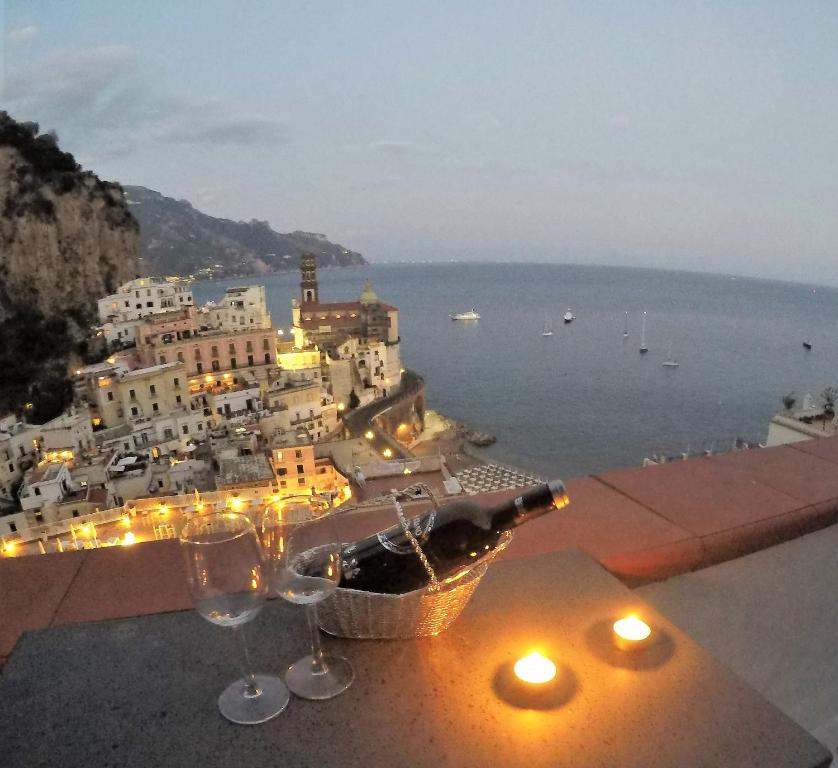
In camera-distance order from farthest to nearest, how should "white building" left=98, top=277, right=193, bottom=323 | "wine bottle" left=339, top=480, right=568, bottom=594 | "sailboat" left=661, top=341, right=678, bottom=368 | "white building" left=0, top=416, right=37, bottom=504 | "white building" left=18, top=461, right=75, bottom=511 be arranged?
"sailboat" left=661, top=341, right=678, bottom=368 < "white building" left=98, top=277, right=193, bottom=323 < "white building" left=0, top=416, right=37, bottom=504 < "white building" left=18, top=461, right=75, bottom=511 < "wine bottle" left=339, top=480, right=568, bottom=594

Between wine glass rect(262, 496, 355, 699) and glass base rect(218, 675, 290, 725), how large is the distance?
0.13 ft

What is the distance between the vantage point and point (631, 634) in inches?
32.2

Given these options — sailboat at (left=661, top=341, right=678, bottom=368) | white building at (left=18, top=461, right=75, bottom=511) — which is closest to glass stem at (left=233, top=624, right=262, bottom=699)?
white building at (left=18, top=461, right=75, bottom=511)

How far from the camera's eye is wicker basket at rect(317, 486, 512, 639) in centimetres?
81

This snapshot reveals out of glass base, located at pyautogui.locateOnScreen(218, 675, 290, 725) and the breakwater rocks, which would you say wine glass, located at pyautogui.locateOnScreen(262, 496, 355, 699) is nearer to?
glass base, located at pyautogui.locateOnScreen(218, 675, 290, 725)

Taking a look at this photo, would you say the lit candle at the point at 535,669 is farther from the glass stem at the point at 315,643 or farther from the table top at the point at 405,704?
the glass stem at the point at 315,643

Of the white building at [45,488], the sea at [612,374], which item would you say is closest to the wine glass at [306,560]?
the white building at [45,488]

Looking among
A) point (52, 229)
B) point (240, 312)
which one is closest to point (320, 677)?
point (240, 312)

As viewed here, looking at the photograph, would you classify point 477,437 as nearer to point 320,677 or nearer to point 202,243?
point 320,677

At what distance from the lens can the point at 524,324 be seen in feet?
178

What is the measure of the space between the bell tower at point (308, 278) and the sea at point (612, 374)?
8673 millimetres

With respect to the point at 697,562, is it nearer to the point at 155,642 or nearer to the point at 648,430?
the point at 155,642

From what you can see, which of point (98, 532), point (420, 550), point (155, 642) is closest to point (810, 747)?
point (420, 550)

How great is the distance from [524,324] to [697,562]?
54070mm
